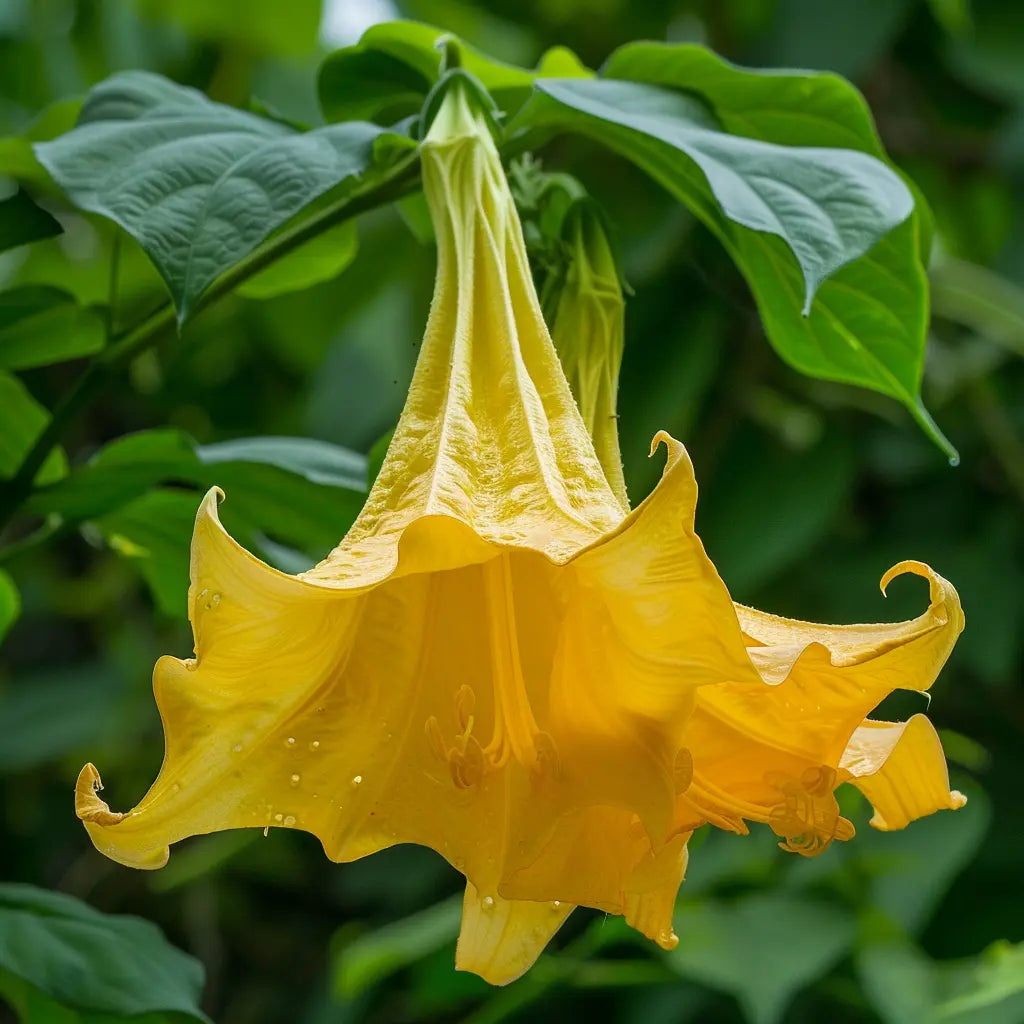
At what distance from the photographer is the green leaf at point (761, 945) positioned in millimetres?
972

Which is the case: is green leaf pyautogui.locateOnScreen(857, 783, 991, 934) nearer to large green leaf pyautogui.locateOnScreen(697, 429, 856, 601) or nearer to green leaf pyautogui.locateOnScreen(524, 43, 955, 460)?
large green leaf pyautogui.locateOnScreen(697, 429, 856, 601)

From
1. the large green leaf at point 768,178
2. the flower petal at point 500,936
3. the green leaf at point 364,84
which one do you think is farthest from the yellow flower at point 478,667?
A: the green leaf at point 364,84

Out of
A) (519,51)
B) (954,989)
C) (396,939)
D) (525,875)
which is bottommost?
(396,939)

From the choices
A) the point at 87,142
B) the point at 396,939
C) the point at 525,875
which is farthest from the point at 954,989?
the point at 87,142

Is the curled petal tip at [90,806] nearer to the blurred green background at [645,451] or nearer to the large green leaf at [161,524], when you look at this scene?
the large green leaf at [161,524]

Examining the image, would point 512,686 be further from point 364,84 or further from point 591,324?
point 364,84

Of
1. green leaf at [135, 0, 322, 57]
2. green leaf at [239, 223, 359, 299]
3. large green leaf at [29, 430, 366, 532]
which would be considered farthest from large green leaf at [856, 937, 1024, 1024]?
green leaf at [135, 0, 322, 57]

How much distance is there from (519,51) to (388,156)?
142 cm

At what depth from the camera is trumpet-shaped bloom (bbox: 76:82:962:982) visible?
0.44 metres

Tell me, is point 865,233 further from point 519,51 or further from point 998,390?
point 519,51

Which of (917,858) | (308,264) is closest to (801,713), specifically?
(308,264)

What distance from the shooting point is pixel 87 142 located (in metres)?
0.61

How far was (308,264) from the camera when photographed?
81cm

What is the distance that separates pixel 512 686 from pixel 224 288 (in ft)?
0.92
